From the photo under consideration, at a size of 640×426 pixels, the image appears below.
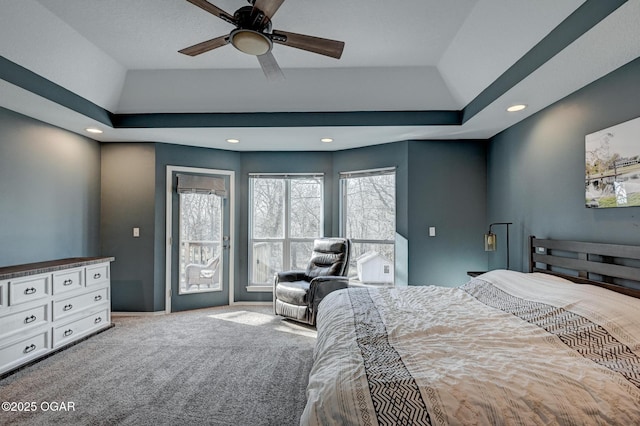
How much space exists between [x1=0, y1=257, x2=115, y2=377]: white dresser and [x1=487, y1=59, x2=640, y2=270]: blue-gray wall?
4.77m

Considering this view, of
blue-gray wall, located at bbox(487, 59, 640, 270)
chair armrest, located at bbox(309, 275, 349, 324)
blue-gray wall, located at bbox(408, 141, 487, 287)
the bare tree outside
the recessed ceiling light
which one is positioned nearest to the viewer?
blue-gray wall, located at bbox(487, 59, 640, 270)

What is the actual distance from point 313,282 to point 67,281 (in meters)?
2.61

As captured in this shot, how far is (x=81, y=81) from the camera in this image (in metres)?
3.18

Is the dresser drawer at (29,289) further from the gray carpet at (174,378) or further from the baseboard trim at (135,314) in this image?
the baseboard trim at (135,314)

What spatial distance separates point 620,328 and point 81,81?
4599 mm

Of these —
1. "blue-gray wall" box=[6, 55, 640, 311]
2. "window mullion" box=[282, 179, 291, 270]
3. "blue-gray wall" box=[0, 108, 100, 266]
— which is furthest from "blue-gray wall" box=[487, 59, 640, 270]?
"blue-gray wall" box=[0, 108, 100, 266]

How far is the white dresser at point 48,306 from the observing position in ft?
8.85

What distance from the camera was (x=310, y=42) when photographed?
212cm

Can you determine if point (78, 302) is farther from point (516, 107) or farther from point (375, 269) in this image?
point (516, 107)

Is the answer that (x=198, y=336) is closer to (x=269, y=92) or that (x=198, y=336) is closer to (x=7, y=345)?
(x=7, y=345)

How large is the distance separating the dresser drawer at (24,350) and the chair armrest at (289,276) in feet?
7.94

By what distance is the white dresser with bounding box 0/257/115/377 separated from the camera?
106 inches

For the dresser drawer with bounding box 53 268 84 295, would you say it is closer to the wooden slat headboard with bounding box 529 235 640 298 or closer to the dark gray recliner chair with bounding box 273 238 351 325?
the dark gray recliner chair with bounding box 273 238 351 325

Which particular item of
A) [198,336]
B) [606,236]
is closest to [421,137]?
[606,236]
